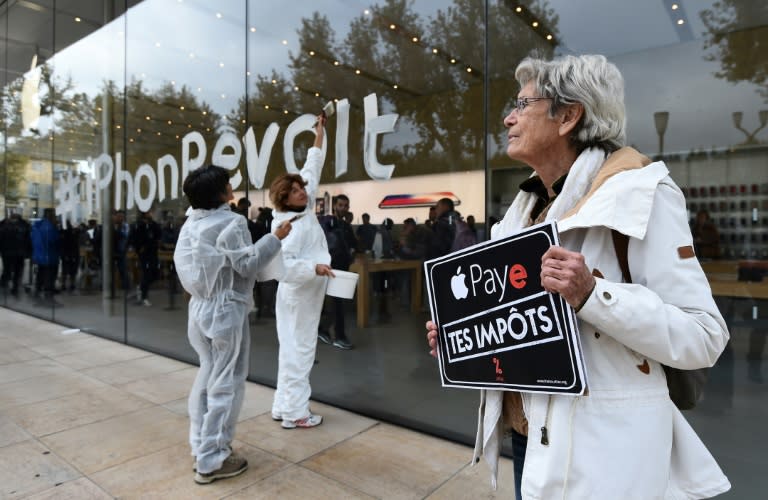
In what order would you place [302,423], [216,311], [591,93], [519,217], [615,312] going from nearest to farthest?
A: [615,312]
[591,93]
[519,217]
[216,311]
[302,423]

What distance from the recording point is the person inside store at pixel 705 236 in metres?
2.63

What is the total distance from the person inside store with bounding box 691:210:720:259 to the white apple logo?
1.87 m

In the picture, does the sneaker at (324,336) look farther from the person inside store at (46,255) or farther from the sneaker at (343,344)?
the person inside store at (46,255)

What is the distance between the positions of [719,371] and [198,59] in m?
5.67

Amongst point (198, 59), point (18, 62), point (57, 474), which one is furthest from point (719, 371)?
point (18, 62)

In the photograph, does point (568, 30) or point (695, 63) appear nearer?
point (695, 63)

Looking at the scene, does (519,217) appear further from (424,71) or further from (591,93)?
(424,71)

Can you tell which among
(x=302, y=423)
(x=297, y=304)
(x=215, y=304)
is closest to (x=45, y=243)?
(x=297, y=304)

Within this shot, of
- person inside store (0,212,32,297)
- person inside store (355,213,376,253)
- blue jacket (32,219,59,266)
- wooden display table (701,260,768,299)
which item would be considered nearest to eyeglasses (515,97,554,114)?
wooden display table (701,260,768,299)

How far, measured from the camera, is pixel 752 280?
2.56m

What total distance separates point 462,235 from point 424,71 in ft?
4.28

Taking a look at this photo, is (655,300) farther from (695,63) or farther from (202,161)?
(202,161)

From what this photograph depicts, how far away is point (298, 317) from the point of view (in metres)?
3.69

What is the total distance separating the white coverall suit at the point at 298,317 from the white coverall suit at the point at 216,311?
640 mm
